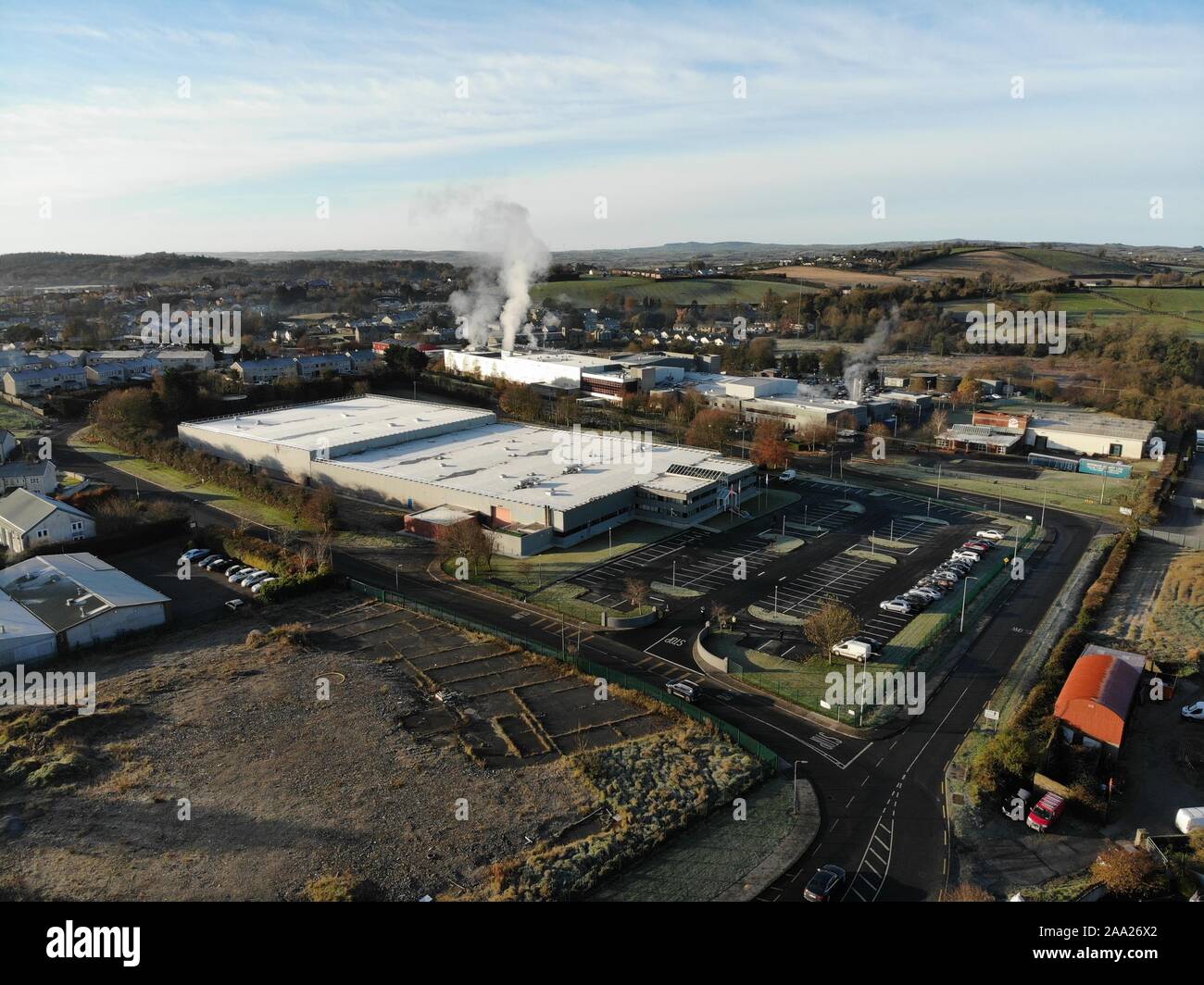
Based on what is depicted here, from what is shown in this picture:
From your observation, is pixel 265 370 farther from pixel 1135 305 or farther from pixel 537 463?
pixel 1135 305

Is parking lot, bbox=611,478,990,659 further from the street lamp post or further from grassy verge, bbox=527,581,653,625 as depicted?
the street lamp post

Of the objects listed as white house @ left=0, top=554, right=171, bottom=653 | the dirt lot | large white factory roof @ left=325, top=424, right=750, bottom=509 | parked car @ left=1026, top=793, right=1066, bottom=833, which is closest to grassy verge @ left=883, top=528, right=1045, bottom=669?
parked car @ left=1026, top=793, right=1066, bottom=833

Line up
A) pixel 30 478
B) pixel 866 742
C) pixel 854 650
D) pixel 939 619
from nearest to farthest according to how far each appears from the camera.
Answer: pixel 866 742 < pixel 854 650 < pixel 939 619 < pixel 30 478

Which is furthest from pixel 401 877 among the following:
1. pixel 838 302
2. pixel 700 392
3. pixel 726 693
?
pixel 838 302

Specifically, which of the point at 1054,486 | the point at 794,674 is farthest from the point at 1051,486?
the point at 794,674

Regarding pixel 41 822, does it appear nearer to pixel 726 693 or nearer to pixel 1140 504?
pixel 726 693

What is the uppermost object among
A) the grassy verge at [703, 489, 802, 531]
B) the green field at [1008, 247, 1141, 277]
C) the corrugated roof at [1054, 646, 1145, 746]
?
the green field at [1008, 247, 1141, 277]

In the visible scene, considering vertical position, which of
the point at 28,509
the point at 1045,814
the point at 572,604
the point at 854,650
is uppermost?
the point at 28,509
